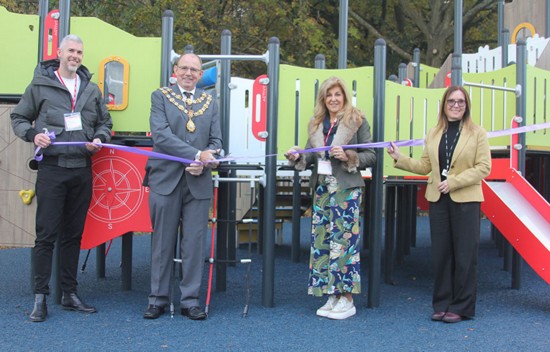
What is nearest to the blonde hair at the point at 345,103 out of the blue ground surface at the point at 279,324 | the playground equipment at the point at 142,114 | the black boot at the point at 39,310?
the playground equipment at the point at 142,114

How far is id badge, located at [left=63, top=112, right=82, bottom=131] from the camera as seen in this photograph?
15.5 ft

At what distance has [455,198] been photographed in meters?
4.83

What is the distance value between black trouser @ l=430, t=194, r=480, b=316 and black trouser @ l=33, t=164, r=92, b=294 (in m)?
2.67

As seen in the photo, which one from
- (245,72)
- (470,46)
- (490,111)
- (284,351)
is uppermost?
(470,46)

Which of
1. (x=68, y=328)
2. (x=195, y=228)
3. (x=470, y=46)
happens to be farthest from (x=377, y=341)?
(x=470, y=46)

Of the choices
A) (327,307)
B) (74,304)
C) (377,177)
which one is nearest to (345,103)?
(377,177)

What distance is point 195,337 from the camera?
4312 millimetres

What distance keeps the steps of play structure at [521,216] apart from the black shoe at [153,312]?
2900 millimetres

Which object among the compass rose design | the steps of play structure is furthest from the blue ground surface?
the compass rose design

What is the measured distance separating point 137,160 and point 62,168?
664 millimetres

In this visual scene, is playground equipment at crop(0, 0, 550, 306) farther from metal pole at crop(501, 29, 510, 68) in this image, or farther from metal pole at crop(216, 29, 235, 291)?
metal pole at crop(501, 29, 510, 68)

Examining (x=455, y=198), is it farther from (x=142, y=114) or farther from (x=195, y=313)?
(x=142, y=114)

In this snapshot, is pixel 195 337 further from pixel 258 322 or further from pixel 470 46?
pixel 470 46

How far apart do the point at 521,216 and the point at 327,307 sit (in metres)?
1.87
